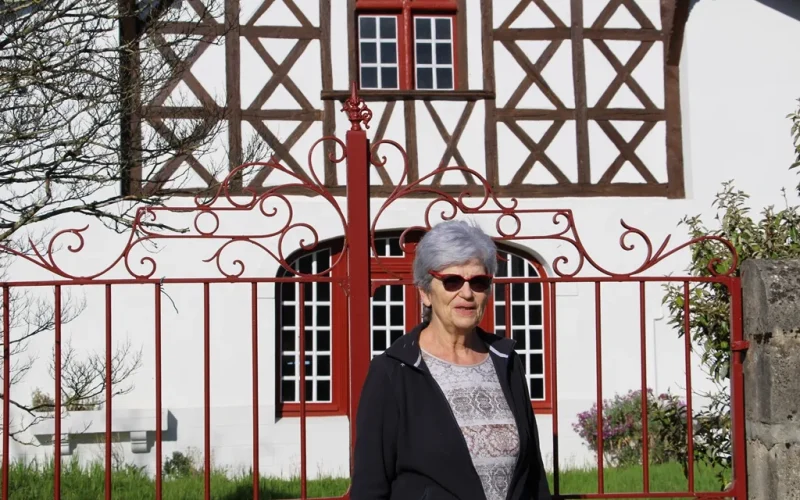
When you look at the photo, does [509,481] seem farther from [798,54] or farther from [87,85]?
[798,54]

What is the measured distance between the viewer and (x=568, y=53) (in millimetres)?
9156

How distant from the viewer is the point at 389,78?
919 centimetres

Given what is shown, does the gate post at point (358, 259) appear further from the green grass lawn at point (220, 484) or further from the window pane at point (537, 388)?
the window pane at point (537, 388)

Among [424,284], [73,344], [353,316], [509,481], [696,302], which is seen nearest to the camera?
[509,481]

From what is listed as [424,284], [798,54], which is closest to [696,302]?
[424,284]

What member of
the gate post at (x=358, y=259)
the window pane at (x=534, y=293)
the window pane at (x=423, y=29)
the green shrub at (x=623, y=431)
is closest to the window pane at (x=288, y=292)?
the window pane at (x=534, y=293)

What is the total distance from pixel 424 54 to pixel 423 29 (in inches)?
8.7

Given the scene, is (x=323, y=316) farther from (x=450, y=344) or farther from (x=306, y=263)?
(x=450, y=344)

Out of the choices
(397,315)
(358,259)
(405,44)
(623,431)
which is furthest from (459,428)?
(405,44)

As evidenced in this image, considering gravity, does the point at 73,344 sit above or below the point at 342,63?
below

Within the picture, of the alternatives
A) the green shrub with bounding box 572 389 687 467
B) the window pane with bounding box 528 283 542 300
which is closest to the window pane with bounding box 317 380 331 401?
the window pane with bounding box 528 283 542 300

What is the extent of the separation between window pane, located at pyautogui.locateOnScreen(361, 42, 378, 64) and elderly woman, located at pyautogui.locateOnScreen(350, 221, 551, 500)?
20.3 feet

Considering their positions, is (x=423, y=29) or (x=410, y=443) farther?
(x=423, y=29)

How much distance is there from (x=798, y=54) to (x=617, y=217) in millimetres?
2213
